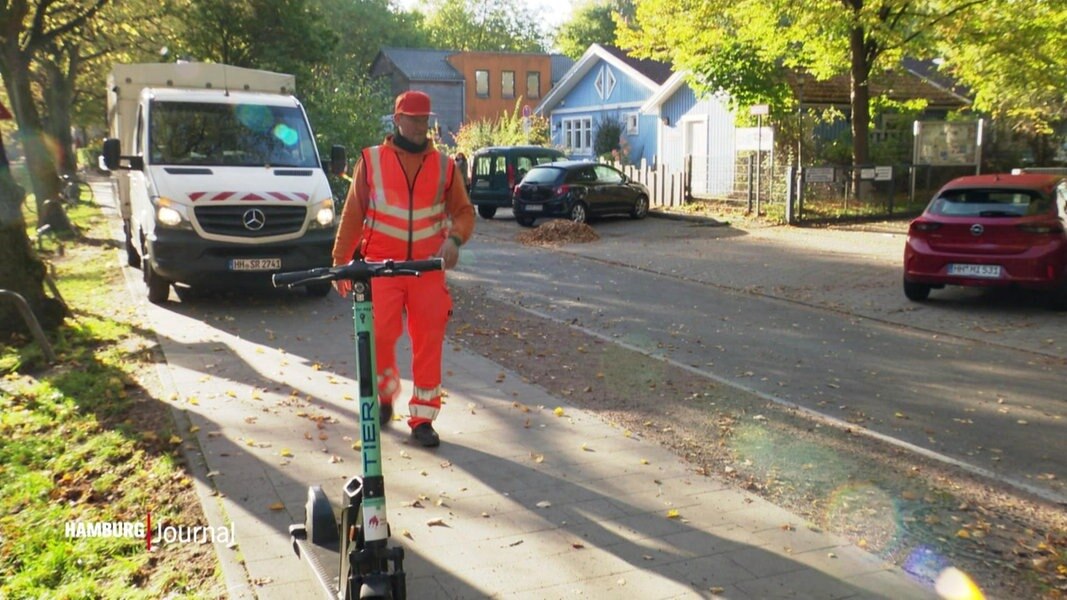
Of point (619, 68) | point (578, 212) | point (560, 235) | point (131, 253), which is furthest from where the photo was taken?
point (619, 68)

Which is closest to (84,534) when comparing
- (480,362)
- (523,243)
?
(480,362)

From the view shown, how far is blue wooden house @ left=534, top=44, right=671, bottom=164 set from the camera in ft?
131

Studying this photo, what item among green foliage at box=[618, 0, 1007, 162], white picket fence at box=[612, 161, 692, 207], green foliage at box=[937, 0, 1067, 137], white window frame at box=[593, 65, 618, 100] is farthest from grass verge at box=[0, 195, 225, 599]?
white window frame at box=[593, 65, 618, 100]

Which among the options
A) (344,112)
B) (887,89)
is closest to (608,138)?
(887,89)

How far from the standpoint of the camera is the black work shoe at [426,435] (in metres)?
5.92

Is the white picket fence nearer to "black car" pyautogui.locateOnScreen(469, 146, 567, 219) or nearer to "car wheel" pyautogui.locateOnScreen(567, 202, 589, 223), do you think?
"black car" pyautogui.locateOnScreen(469, 146, 567, 219)

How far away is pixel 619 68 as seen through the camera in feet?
135

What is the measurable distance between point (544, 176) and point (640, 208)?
2.99 metres

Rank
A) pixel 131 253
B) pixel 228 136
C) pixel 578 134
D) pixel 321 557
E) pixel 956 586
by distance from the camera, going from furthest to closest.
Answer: pixel 578 134 → pixel 131 253 → pixel 228 136 → pixel 956 586 → pixel 321 557

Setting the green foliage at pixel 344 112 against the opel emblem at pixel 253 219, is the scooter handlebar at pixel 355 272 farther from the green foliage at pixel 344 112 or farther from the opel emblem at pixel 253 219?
the green foliage at pixel 344 112

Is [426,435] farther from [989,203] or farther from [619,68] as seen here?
[619,68]

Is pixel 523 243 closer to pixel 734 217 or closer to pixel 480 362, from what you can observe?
pixel 734 217

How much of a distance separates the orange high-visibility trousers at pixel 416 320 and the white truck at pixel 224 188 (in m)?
5.46

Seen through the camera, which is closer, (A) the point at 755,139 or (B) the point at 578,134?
(A) the point at 755,139
